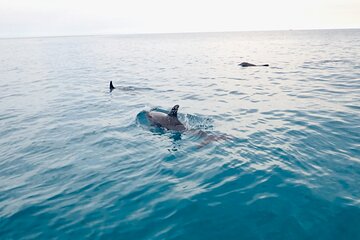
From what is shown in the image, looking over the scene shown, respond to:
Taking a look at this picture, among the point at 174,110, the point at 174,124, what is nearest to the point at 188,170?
the point at 174,124

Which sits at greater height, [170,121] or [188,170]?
[170,121]

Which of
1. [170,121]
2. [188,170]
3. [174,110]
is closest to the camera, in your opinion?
[188,170]

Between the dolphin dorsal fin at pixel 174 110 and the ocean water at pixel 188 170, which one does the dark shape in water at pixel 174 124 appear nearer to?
the dolphin dorsal fin at pixel 174 110

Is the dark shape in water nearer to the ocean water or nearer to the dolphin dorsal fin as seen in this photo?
the dolphin dorsal fin

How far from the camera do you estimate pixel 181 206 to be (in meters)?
7.93

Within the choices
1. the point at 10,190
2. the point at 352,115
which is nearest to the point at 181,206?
the point at 10,190

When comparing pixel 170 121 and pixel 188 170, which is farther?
pixel 170 121

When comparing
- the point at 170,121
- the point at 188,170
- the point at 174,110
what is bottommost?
the point at 188,170

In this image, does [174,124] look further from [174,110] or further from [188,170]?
[188,170]

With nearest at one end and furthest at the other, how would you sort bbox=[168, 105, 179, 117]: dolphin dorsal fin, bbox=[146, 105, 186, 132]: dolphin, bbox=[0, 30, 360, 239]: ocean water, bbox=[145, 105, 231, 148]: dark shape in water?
bbox=[0, 30, 360, 239]: ocean water
bbox=[145, 105, 231, 148]: dark shape in water
bbox=[168, 105, 179, 117]: dolphin dorsal fin
bbox=[146, 105, 186, 132]: dolphin

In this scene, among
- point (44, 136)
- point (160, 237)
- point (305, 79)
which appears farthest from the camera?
point (305, 79)

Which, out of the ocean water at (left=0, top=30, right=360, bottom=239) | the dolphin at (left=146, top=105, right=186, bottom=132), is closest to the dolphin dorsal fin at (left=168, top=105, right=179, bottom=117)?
the dolphin at (left=146, top=105, right=186, bottom=132)

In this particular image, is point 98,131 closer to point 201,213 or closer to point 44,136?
point 44,136

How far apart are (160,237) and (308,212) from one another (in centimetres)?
401
